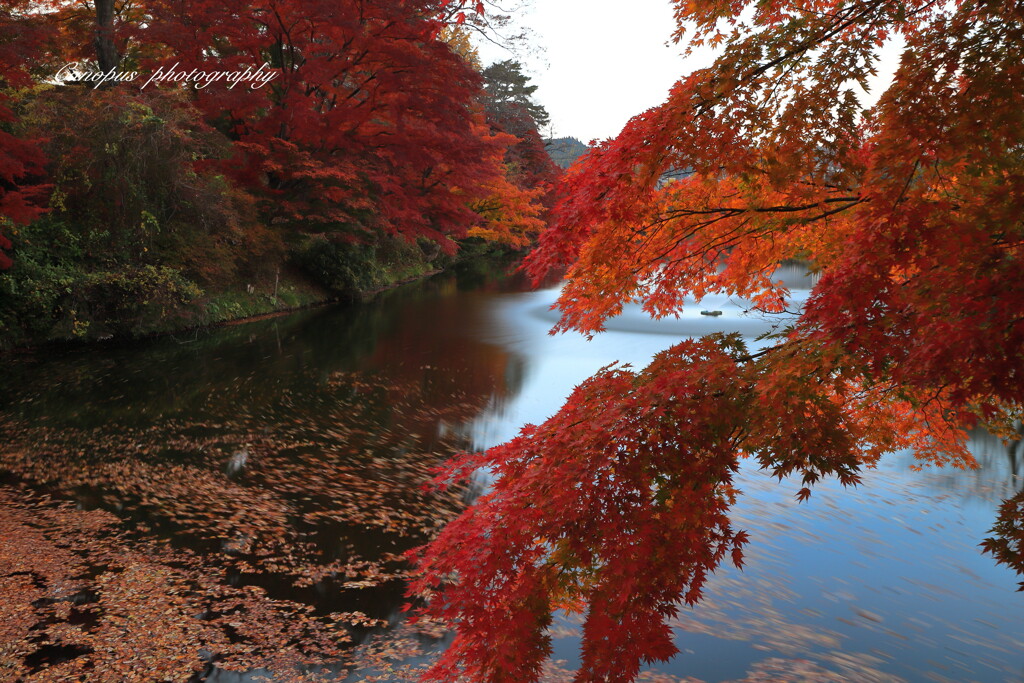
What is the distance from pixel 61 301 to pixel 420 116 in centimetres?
994

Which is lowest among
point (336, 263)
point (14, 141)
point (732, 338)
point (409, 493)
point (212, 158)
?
point (409, 493)

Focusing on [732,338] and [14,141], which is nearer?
[732,338]

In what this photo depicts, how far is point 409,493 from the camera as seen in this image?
269 inches

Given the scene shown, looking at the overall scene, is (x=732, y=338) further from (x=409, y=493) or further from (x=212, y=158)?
(x=212, y=158)

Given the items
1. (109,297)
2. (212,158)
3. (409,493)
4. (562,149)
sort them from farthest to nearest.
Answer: (562,149), (212,158), (109,297), (409,493)

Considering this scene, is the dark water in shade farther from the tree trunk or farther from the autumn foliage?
the tree trunk

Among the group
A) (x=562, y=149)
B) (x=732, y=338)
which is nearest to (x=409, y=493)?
(x=732, y=338)

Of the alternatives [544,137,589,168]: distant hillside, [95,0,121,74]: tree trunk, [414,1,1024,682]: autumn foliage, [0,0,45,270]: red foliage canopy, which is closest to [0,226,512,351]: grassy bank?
[0,0,45,270]: red foliage canopy

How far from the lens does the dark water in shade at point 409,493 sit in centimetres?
464

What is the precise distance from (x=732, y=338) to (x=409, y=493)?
4409mm

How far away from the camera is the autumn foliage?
95.8 inches

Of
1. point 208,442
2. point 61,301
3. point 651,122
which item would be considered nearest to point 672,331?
point 208,442

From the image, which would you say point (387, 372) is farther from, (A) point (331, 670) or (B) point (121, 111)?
(A) point (331, 670)

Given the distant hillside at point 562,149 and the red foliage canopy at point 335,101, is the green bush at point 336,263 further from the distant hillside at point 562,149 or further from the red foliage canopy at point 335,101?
the distant hillside at point 562,149
